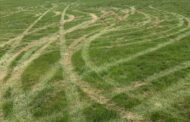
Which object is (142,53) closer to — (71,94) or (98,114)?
(71,94)

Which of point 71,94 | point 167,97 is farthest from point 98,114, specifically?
point 167,97

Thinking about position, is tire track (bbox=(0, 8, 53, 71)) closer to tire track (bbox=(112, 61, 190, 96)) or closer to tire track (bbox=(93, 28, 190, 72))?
tire track (bbox=(93, 28, 190, 72))

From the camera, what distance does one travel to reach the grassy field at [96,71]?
9.91 metres

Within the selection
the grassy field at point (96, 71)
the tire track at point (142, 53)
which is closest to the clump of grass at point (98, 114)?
the grassy field at point (96, 71)

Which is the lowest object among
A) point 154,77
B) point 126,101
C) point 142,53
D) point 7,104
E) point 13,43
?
point 142,53

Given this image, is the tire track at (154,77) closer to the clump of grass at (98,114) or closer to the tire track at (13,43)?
the clump of grass at (98,114)

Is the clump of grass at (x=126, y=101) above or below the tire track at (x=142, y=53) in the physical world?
above

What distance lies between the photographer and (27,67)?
13.8 m

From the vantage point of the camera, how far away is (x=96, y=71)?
13070 mm

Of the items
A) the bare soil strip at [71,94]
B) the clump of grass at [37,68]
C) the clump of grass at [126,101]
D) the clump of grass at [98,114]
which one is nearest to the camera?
the clump of grass at [98,114]

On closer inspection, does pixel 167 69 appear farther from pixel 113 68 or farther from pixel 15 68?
pixel 15 68

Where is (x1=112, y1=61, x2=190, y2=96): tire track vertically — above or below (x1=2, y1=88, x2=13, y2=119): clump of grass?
below

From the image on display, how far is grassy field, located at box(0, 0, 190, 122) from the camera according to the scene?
9.91 m

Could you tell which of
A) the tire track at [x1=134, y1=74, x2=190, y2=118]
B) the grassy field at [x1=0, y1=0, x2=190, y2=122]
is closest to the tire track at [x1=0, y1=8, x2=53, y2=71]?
the grassy field at [x1=0, y1=0, x2=190, y2=122]
